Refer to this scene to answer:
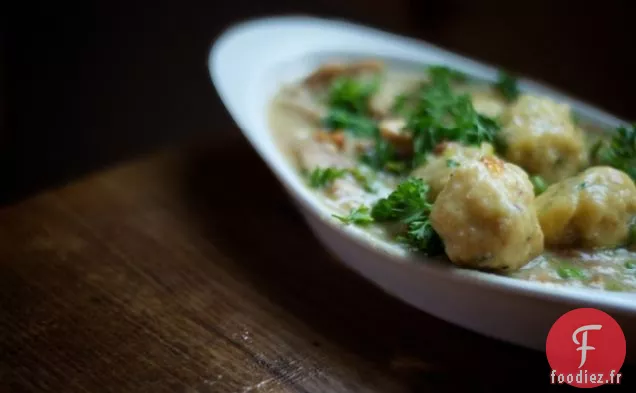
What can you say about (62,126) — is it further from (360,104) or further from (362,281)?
(362,281)

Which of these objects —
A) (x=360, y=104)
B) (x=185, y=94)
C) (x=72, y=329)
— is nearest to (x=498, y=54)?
(x=360, y=104)

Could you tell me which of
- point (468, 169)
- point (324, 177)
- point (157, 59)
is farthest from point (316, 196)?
point (157, 59)

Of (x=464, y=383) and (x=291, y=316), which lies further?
(x=291, y=316)

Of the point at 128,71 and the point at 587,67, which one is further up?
the point at 587,67

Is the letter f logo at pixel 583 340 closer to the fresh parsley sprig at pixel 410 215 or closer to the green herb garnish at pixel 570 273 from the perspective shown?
the green herb garnish at pixel 570 273

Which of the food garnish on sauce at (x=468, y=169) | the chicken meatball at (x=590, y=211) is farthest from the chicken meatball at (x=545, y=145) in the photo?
the chicken meatball at (x=590, y=211)

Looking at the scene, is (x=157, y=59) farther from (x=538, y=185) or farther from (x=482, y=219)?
(x=482, y=219)
